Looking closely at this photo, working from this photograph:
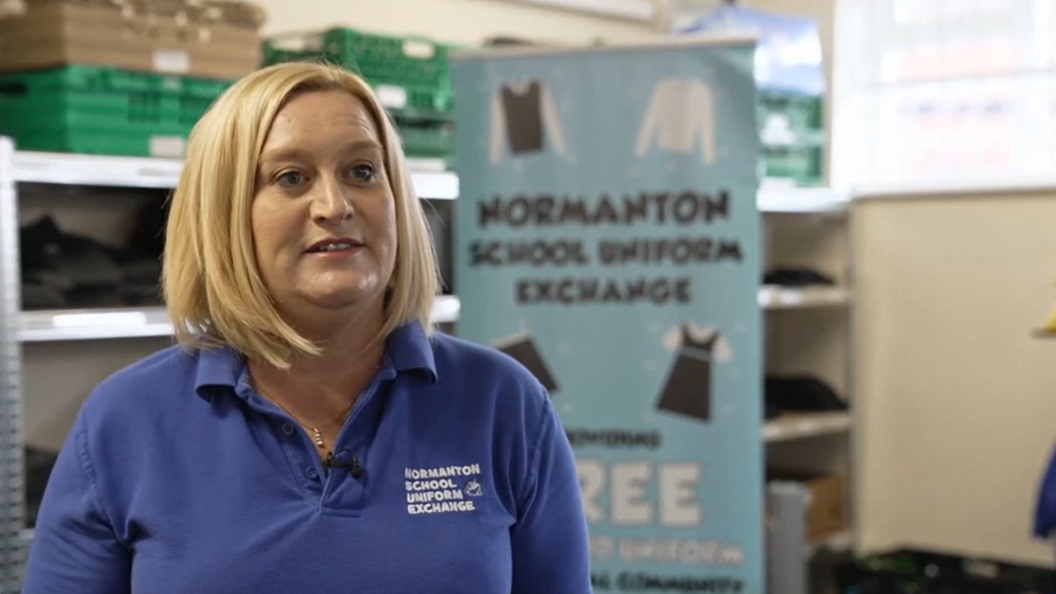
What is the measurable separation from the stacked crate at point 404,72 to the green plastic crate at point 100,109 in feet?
1.28

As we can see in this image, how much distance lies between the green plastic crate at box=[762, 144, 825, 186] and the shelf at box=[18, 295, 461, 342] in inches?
72.2

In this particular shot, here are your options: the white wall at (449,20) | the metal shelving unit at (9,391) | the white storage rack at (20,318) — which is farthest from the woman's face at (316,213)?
the white wall at (449,20)

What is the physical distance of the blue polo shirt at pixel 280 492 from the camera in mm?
1307

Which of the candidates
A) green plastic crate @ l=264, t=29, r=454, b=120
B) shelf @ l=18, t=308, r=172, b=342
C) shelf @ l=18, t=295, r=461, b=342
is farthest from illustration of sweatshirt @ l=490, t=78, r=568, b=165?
shelf @ l=18, t=308, r=172, b=342

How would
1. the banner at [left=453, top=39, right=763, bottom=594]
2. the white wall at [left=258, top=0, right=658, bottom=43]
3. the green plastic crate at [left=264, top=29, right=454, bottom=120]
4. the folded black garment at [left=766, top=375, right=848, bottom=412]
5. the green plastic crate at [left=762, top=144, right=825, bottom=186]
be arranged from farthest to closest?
the folded black garment at [left=766, top=375, right=848, bottom=412] < the green plastic crate at [left=762, top=144, right=825, bottom=186] < the white wall at [left=258, top=0, right=658, bottom=43] < the green plastic crate at [left=264, top=29, right=454, bottom=120] < the banner at [left=453, top=39, right=763, bottom=594]

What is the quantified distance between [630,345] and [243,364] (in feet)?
5.70

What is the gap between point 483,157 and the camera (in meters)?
3.09

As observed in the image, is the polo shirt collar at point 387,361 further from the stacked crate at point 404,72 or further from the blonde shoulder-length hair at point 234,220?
the stacked crate at point 404,72

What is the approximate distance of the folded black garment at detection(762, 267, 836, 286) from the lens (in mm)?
4305

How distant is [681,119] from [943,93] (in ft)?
5.86

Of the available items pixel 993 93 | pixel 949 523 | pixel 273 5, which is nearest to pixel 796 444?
pixel 949 523

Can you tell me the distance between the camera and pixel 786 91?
4.11 meters

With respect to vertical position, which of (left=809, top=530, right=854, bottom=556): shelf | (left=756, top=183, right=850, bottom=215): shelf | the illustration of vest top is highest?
(left=756, top=183, right=850, bottom=215): shelf

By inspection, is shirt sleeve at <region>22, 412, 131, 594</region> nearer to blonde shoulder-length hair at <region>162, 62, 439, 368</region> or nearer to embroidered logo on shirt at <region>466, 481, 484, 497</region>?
blonde shoulder-length hair at <region>162, 62, 439, 368</region>
